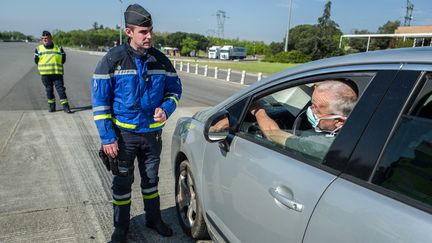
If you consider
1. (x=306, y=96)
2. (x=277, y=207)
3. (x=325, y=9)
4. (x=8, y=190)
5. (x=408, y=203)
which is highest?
(x=325, y=9)

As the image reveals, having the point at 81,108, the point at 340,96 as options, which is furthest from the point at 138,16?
the point at 81,108

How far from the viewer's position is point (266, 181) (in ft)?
6.42

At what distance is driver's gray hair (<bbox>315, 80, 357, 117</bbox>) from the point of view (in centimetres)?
190

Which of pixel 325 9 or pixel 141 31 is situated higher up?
pixel 325 9

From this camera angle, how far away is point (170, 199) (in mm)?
4230

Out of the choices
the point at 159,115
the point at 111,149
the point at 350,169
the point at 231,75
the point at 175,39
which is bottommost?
the point at 231,75

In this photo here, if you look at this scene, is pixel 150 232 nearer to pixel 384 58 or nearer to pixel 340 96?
pixel 340 96

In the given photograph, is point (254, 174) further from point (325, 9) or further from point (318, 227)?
point (325, 9)

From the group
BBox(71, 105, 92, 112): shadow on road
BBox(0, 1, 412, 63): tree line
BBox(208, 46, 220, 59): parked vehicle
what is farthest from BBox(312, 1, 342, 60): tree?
BBox(71, 105, 92, 112): shadow on road

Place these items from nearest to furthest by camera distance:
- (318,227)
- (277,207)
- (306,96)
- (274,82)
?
(318,227), (277,207), (274,82), (306,96)

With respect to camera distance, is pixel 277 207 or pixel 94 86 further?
pixel 94 86

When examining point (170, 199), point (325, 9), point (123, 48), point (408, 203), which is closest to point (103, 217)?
point (170, 199)

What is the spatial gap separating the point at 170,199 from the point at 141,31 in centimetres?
210

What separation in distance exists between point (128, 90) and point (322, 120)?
5.08 ft
